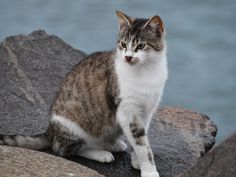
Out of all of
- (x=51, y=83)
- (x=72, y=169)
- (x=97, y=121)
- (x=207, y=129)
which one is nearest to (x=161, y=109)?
(x=207, y=129)

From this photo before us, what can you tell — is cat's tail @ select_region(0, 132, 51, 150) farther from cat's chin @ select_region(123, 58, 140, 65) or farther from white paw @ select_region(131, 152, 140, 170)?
cat's chin @ select_region(123, 58, 140, 65)

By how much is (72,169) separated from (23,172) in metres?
0.42

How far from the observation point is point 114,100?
5.23 meters

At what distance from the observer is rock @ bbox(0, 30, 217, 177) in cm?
578

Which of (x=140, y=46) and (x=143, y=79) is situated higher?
(x=140, y=46)

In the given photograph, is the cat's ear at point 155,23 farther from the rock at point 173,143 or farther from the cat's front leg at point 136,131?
the rock at point 173,143

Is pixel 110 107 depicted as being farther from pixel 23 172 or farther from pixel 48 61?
pixel 48 61

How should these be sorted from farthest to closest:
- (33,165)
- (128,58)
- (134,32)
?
(134,32)
(128,58)
(33,165)

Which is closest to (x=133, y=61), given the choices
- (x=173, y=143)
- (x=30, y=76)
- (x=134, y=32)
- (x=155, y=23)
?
(x=134, y=32)

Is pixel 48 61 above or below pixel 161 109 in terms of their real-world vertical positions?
above

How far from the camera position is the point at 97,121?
5363 millimetres

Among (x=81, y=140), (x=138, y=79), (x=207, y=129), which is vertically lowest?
(x=207, y=129)

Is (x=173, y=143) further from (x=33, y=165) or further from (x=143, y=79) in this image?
(x=33, y=165)

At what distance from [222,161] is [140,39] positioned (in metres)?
1.44
